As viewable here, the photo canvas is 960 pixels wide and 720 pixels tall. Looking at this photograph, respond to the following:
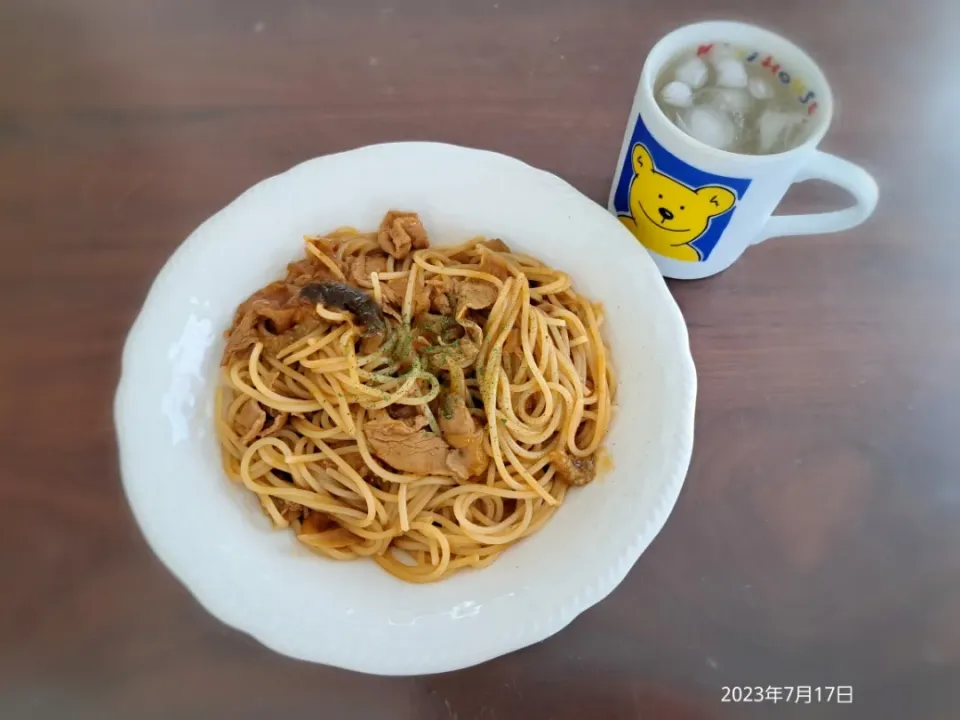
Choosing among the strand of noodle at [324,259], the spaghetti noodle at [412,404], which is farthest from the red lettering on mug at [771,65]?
the strand of noodle at [324,259]

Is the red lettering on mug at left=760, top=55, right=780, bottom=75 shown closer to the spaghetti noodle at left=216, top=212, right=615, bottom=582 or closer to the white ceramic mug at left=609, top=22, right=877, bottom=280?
the white ceramic mug at left=609, top=22, right=877, bottom=280

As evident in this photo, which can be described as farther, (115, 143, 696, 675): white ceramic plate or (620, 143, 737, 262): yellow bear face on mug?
(620, 143, 737, 262): yellow bear face on mug

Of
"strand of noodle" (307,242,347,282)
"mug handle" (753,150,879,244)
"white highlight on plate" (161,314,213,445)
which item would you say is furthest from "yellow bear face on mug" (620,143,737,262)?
"white highlight on plate" (161,314,213,445)

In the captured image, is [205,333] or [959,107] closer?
[205,333]

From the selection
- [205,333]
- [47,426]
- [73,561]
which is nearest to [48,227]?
[47,426]

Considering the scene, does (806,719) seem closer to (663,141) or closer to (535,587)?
(535,587)

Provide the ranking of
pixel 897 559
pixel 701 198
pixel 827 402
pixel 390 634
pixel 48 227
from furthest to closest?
pixel 48 227 → pixel 827 402 → pixel 897 559 → pixel 701 198 → pixel 390 634

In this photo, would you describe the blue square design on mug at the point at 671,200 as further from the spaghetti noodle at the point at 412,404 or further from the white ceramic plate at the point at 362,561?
the spaghetti noodle at the point at 412,404
